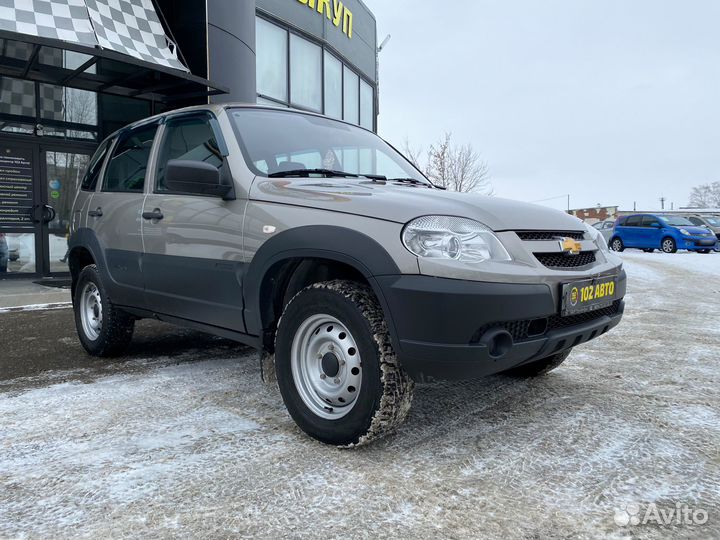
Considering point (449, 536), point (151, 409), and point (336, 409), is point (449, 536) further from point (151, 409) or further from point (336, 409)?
point (151, 409)

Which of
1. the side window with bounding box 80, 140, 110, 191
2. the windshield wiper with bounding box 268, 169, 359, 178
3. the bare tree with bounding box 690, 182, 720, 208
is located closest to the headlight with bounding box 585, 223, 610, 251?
the windshield wiper with bounding box 268, 169, 359, 178

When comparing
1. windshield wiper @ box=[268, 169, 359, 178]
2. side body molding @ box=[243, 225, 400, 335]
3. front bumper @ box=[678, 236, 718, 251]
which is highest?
windshield wiper @ box=[268, 169, 359, 178]

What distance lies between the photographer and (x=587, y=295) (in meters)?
2.58

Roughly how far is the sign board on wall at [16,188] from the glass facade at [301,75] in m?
4.32

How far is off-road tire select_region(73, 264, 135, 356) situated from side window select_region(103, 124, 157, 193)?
726 millimetres

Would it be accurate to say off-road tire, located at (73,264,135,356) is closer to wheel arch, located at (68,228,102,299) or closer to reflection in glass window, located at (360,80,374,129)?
wheel arch, located at (68,228,102,299)

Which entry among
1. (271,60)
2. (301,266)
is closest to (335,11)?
(271,60)

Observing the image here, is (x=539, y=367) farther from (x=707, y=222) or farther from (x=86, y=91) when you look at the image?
(x=707, y=222)

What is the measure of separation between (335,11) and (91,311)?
38.4ft

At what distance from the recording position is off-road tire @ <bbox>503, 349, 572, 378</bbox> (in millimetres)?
3504

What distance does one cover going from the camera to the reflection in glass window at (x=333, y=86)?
44.9 ft

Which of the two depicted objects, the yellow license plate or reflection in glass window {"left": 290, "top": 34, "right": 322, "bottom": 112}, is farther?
reflection in glass window {"left": 290, "top": 34, "right": 322, "bottom": 112}

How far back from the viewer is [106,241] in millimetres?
4074

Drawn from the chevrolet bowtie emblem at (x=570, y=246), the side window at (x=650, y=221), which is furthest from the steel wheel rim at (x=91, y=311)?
the side window at (x=650, y=221)
